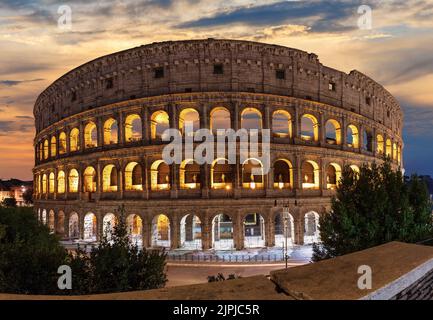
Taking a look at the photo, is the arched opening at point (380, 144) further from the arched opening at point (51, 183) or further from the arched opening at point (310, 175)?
the arched opening at point (51, 183)

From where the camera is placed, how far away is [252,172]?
30109 mm

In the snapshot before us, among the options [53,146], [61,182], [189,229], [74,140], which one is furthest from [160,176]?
[53,146]

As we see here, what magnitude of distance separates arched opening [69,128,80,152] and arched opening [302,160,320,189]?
2445 centimetres

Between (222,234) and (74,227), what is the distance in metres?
17.0

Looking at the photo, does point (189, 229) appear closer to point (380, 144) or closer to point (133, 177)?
point (133, 177)

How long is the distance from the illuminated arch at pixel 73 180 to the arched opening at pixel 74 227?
2.73 meters

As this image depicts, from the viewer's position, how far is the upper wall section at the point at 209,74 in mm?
29172

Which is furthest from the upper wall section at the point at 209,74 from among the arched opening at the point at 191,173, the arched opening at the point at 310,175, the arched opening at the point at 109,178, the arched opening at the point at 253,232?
the arched opening at the point at 253,232

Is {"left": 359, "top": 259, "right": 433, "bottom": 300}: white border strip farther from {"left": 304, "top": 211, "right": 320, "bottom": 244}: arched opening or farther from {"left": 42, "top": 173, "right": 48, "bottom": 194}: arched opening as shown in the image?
{"left": 42, "top": 173, "right": 48, "bottom": 194}: arched opening

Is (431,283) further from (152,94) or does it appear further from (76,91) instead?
(76,91)

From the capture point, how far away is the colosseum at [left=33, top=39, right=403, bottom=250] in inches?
1131

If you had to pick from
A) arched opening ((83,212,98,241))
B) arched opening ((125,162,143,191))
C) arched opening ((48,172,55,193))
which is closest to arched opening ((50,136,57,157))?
arched opening ((48,172,55,193))

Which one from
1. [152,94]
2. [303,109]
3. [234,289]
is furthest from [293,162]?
[234,289]

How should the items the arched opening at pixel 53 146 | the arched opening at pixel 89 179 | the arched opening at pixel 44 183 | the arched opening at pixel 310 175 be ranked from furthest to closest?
1. the arched opening at pixel 44 183
2. the arched opening at pixel 53 146
3. the arched opening at pixel 89 179
4. the arched opening at pixel 310 175
